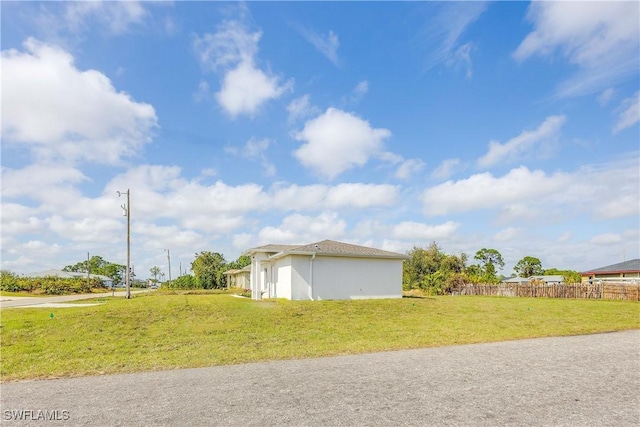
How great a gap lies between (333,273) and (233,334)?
11.4m

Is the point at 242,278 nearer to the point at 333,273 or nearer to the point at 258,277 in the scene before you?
the point at 258,277

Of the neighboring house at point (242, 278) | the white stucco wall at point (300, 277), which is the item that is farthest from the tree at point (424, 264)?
the white stucco wall at point (300, 277)

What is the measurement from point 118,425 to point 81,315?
11.6 m

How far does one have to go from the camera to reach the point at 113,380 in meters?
6.11

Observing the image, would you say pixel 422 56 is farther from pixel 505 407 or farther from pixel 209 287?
pixel 209 287

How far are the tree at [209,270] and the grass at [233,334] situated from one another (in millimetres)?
38612

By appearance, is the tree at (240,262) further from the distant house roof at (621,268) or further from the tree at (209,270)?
the distant house roof at (621,268)

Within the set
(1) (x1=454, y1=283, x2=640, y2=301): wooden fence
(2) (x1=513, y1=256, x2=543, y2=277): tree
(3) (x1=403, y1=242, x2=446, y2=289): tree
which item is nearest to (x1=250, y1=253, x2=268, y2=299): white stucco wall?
(1) (x1=454, y1=283, x2=640, y2=301): wooden fence

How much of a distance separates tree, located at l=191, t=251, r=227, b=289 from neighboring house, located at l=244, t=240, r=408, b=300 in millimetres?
30765

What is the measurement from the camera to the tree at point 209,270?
51.9 meters

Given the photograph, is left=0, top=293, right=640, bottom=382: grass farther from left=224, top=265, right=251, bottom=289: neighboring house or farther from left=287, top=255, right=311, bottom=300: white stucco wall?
left=224, top=265, right=251, bottom=289: neighboring house

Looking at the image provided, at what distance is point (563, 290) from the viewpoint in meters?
29.4

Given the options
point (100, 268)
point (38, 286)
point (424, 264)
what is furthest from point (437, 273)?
point (100, 268)

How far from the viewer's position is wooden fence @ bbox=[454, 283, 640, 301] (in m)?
25.4
